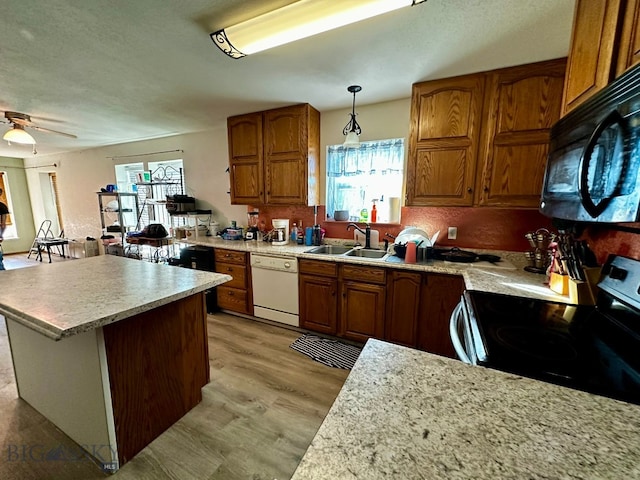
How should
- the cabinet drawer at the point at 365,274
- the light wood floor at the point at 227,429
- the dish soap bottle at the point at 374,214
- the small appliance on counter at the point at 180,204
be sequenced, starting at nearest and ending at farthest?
the light wood floor at the point at 227,429 → the cabinet drawer at the point at 365,274 → the dish soap bottle at the point at 374,214 → the small appliance on counter at the point at 180,204

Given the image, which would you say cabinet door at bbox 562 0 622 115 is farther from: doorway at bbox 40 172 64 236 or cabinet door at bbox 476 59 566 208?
doorway at bbox 40 172 64 236

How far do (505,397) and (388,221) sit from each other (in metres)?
2.22

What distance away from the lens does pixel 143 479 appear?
1.31 meters

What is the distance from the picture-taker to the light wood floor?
53.7 inches

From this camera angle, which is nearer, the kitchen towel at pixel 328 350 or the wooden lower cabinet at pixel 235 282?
the kitchen towel at pixel 328 350

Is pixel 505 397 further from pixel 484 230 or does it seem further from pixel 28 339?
pixel 28 339

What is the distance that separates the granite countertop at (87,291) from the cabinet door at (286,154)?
141 cm

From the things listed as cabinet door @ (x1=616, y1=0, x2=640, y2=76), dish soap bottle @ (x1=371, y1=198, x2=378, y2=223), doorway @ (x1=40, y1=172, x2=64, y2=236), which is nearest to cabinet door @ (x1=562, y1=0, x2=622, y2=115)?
cabinet door @ (x1=616, y1=0, x2=640, y2=76)

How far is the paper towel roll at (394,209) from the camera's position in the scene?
2.67 metres

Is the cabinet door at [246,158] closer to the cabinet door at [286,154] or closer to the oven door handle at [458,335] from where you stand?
the cabinet door at [286,154]

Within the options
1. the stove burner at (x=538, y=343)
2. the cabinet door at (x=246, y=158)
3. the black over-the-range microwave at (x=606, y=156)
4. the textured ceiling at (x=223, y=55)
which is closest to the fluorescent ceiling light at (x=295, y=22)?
the textured ceiling at (x=223, y=55)

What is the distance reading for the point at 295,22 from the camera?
4.38 ft

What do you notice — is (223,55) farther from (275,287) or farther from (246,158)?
(275,287)

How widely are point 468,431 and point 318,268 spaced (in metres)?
2.00
